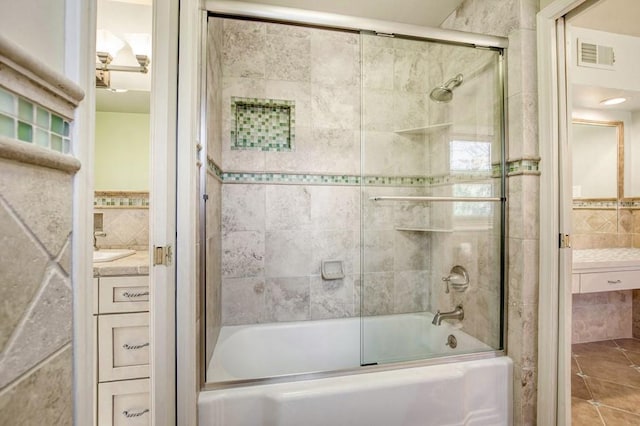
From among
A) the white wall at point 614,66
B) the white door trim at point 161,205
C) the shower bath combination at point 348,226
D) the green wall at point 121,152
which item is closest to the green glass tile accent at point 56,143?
the white door trim at point 161,205

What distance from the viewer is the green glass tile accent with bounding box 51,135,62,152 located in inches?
14.8

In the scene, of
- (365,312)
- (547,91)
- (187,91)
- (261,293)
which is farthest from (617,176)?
(187,91)

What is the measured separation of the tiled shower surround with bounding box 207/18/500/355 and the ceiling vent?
119 centimetres

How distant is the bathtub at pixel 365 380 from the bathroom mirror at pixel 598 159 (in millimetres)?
2065

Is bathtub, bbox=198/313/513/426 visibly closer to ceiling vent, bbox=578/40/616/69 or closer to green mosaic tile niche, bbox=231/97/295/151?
green mosaic tile niche, bbox=231/97/295/151

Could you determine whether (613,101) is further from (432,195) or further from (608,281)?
(432,195)

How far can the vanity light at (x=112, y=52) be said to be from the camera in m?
1.79

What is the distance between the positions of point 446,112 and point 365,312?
51.2 inches

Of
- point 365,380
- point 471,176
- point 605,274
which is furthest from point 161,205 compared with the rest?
point 605,274

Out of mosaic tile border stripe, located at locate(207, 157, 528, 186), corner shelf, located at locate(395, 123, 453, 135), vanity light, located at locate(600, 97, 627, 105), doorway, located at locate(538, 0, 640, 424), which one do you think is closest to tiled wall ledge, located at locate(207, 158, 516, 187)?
mosaic tile border stripe, located at locate(207, 157, 528, 186)

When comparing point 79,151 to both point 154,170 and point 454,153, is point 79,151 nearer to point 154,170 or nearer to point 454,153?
point 154,170

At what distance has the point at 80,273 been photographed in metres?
0.42

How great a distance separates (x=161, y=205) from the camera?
0.99 metres

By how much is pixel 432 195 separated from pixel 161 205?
1462 millimetres
